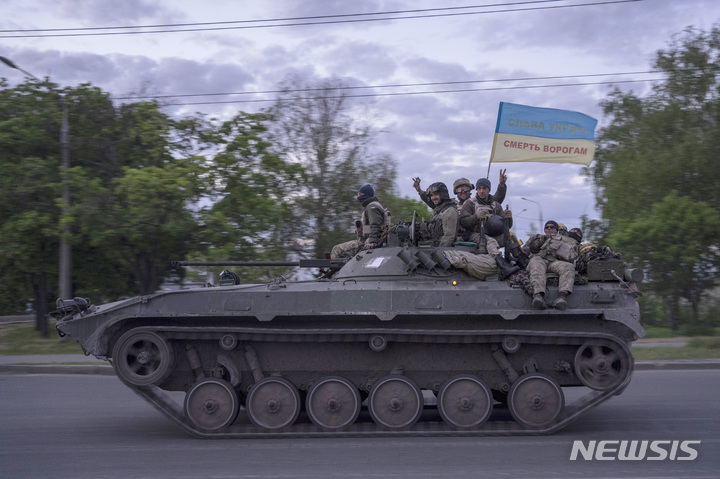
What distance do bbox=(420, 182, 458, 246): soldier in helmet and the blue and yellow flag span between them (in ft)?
6.61

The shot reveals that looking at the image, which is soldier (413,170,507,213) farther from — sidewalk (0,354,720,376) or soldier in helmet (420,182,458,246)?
sidewalk (0,354,720,376)

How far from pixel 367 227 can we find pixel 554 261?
9.33 feet

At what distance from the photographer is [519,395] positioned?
885 centimetres

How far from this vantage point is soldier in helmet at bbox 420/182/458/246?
982 centimetres

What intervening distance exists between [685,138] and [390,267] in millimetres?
16541

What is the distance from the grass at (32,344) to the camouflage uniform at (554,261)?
14.3 meters

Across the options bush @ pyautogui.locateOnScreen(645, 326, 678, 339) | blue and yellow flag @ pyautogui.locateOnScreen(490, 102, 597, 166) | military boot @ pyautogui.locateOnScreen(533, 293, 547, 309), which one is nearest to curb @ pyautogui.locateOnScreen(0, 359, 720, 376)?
bush @ pyautogui.locateOnScreen(645, 326, 678, 339)

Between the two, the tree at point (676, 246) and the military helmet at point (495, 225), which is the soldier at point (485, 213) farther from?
the tree at point (676, 246)

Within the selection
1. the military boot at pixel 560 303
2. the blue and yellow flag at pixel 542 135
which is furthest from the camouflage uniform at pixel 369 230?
the military boot at pixel 560 303

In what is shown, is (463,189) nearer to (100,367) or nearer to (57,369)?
(100,367)

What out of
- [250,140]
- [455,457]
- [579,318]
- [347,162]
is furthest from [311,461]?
[347,162]

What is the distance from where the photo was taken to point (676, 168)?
2188cm

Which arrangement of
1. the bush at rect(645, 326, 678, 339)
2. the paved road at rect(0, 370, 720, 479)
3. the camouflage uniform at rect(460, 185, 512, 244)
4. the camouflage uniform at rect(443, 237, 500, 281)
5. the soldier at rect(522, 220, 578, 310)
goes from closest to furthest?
the paved road at rect(0, 370, 720, 479)
the soldier at rect(522, 220, 578, 310)
the camouflage uniform at rect(443, 237, 500, 281)
the camouflage uniform at rect(460, 185, 512, 244)
the bush at rect(645, 326, 678, 339)

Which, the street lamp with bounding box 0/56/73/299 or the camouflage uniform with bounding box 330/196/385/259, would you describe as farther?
the street lamp with bounding box 0/56/73/299
